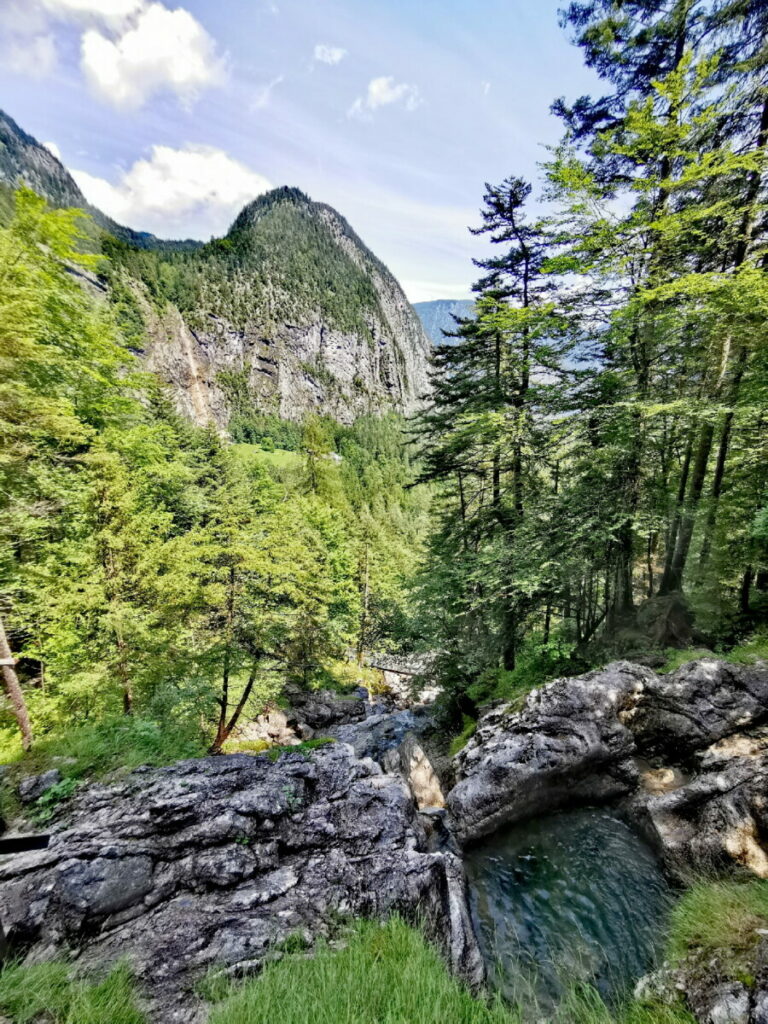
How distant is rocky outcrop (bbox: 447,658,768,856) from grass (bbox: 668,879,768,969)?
1.70 meters

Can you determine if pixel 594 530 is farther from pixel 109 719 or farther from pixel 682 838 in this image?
pixel 109 719

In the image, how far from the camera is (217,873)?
246 inches

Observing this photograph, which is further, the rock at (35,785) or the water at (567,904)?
the rock at (35,785)

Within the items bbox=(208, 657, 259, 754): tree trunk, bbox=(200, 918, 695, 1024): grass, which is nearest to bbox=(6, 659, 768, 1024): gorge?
bbox=(200, 918, 695, 1024): grass

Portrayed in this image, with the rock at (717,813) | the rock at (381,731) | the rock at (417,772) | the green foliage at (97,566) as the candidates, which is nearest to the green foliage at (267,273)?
the green foliage at (97,566)

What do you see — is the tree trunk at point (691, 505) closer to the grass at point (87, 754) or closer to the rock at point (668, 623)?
the rock at point (668, 623)

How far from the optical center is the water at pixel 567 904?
18.0 ft

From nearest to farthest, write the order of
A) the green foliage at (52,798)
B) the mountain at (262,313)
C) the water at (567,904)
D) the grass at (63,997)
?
the grass at (63,997) < the water at (567,904) < the green foliage at (52,798) < the mountain at (262,313)

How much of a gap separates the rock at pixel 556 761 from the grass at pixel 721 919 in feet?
9.98

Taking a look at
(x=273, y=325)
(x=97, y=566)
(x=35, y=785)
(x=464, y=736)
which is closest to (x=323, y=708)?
(x=464, y=736)

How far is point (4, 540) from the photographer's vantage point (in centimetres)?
937

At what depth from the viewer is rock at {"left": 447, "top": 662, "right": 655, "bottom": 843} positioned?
8359 mm

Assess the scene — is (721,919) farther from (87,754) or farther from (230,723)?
(230,723)

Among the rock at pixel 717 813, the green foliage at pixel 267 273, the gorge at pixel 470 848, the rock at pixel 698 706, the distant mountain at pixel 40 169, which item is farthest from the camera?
the distant mountain at pixel 40 169
